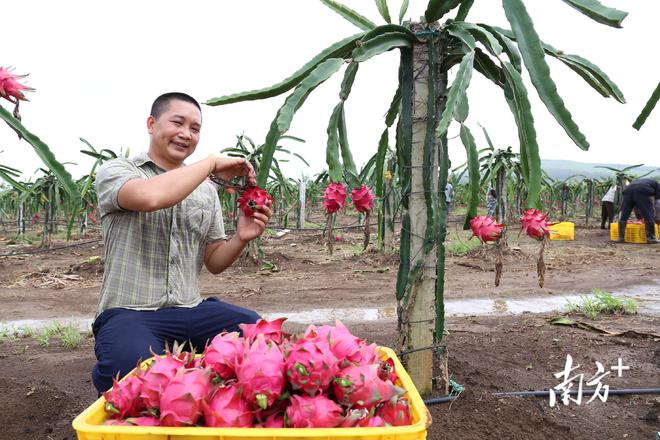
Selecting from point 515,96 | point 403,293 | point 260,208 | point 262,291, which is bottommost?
point 262,291

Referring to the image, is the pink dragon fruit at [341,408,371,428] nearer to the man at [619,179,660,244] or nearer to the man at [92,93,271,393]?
the man at [92,93,271,393]

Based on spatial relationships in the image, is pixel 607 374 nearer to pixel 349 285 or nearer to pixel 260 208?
pixel 260 208

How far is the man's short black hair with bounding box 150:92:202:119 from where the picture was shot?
6.55ft

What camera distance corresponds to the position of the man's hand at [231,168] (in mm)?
1749

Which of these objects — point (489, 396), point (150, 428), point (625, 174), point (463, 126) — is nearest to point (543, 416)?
point (489, 396)

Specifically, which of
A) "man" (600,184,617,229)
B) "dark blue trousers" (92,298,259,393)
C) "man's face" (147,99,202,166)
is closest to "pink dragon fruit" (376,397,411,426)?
"dark blue trousers" (92,298,259,393)

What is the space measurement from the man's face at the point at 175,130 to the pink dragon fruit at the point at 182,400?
1.32 meters

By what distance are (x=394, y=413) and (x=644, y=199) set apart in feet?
33.0

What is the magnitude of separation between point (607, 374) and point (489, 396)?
87 centimetres

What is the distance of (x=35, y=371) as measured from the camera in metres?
2.97

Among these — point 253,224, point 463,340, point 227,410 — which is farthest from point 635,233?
point 227,410

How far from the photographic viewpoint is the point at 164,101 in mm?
2006

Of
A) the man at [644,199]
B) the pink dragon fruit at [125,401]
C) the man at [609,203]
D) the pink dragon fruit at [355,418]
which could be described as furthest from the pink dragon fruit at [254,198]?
the man at [609,203]

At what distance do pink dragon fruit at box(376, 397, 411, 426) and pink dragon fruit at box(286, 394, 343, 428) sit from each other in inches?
3.8
